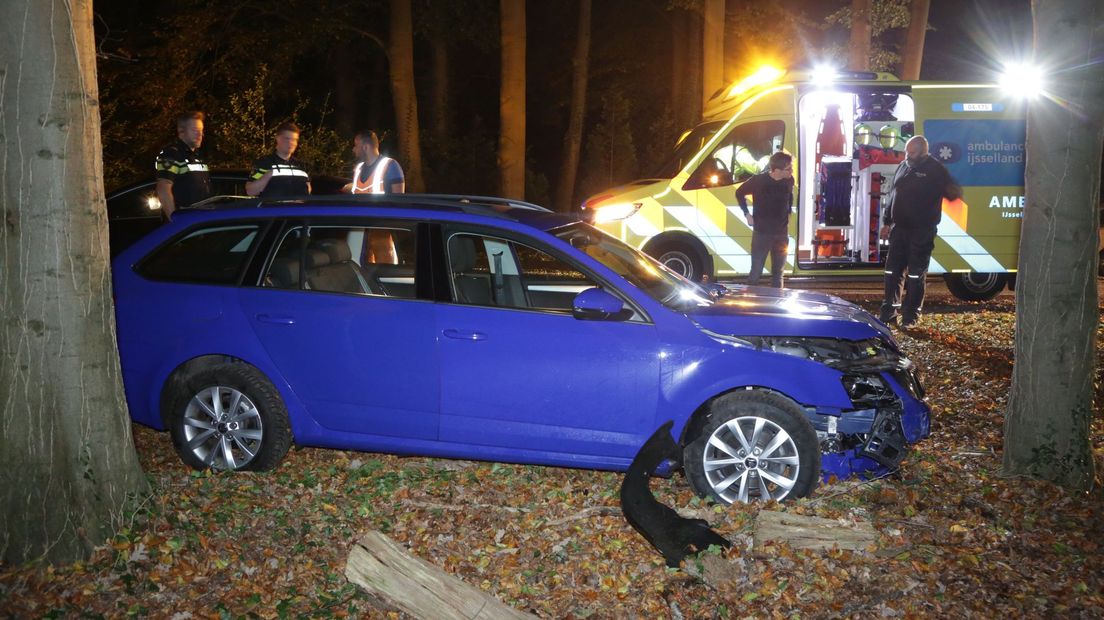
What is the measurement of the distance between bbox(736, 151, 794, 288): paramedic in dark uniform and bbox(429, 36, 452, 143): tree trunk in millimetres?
14750

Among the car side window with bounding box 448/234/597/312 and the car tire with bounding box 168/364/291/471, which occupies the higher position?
the car side window with bounding box 448/234/597/312

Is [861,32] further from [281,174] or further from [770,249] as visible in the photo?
[281,174]

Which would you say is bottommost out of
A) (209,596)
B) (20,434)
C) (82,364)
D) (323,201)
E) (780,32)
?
(209,596)

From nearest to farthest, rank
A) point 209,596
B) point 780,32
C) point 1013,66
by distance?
point 209,596 < point 1013,66 < point 780,32

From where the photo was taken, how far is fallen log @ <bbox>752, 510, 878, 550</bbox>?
16.3 feet

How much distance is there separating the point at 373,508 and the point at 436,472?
0.76 metres

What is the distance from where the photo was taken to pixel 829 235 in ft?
41.9

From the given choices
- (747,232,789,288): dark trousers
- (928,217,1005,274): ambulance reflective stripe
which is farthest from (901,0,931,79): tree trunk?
(747,232,789,288): dark trousers

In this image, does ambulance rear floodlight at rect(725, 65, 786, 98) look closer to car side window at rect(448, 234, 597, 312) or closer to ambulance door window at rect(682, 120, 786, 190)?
ambulance door window at rect(682, 120, 786, 190)

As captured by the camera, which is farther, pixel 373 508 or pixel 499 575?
pixel 373 508

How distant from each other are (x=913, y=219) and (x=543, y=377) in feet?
20.3

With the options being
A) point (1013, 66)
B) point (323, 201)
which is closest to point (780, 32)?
point (1013, 66)

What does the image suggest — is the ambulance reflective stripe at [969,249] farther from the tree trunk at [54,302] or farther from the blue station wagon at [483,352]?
the tree trunk at [54,302]

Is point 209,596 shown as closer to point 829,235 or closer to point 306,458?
point 306,458
